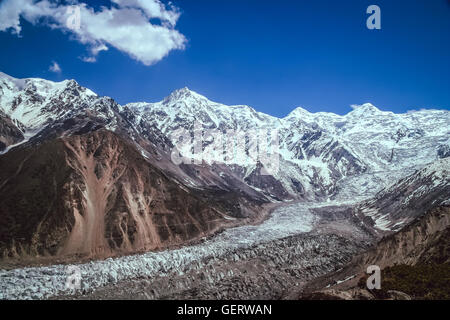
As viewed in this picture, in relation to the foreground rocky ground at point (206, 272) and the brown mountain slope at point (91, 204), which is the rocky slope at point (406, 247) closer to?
the foreground rocky ground at point (206, 272)

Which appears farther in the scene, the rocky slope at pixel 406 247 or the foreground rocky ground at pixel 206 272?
the foreground rocky ground at pixel 206 272

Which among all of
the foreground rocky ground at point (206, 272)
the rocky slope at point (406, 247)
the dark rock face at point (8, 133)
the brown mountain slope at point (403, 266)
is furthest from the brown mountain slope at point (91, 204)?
the dark rock face at point (8, 133)

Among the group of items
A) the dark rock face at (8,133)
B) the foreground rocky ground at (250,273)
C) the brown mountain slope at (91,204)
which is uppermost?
the dark rock face at (8,133)

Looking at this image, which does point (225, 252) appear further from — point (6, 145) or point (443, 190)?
point (6, 145)

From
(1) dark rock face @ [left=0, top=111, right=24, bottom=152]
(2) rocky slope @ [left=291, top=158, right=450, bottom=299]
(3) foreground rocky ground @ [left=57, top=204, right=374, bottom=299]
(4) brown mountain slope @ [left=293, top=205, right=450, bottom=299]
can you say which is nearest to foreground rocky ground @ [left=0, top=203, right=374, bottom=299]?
(3) foreground rocky ground @ [left=57, top=204, right=374, bottom=299]

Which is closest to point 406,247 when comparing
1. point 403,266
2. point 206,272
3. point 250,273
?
point 403,266

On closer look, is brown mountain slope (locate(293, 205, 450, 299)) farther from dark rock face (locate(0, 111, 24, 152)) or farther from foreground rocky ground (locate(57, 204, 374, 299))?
dark rock face (locate(0, 111, 24, 152))

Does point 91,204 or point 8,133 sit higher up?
point 8,133

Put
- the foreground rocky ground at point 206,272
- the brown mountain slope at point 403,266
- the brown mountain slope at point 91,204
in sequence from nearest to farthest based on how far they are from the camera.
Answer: the brown mountain slope at point 403,266 → the foreground rocky ground at point 206,272 → the brown mountain slope at point 91,204

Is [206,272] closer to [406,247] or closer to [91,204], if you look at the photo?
[406,247]
